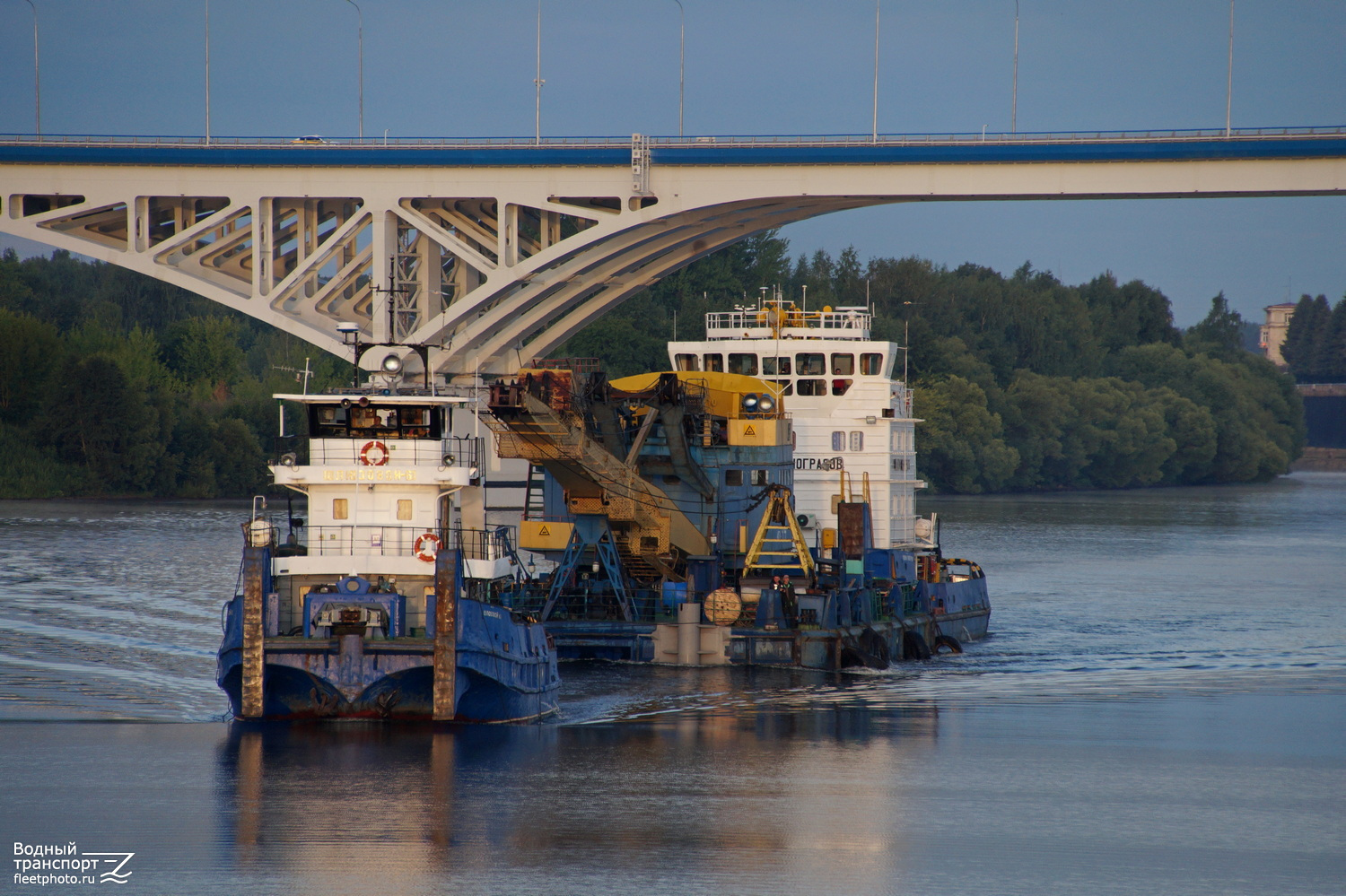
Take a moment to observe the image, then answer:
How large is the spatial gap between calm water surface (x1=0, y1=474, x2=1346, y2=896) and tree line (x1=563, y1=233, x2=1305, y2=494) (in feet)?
199

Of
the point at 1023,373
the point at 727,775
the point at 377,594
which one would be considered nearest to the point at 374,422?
the point at 377,594

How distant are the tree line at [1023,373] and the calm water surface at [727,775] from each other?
199 feet

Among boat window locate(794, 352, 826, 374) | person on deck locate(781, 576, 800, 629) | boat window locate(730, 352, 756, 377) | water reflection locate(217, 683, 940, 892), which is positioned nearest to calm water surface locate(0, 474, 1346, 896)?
water reflection locate(217, 683, 940, 892)

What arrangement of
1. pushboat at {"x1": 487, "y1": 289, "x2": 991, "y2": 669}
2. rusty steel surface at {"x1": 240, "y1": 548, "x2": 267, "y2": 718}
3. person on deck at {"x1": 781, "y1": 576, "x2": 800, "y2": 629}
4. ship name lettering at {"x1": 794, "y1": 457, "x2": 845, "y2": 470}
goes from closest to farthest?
rusty steel surface at {"x1": 240, "y1": 548, "x2": 267, "y2": 718} → pushboat at {"x1": 487, "y1": 289, "x2": 991, "y2": 669} → person on deck at {"x1": 781, "y1": 576, "x2": 800, "y2": 629} → ship name lettering at {"x1": 794, "y1": 457, "x2": 845, "y2": 470}

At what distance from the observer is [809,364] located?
42.8 meters

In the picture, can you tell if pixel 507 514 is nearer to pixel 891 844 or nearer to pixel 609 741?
pixel 609 741

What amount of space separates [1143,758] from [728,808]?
8.46 metres

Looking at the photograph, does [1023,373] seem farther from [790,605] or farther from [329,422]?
[329,422]

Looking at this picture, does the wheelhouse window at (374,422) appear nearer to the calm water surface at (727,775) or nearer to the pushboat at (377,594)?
the pushboat at (377,594)

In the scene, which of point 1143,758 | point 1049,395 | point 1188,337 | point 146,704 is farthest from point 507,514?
point 1188,337

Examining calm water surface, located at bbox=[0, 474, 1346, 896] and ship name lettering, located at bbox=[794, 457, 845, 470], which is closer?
calm water surface, located at bbox=[0, 474, 1346, 896]

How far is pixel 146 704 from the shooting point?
1171 inches

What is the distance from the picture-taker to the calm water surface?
64.4 feet

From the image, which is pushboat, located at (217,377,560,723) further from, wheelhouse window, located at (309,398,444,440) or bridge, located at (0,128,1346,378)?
bridge, located at (0,128,1346,378)
